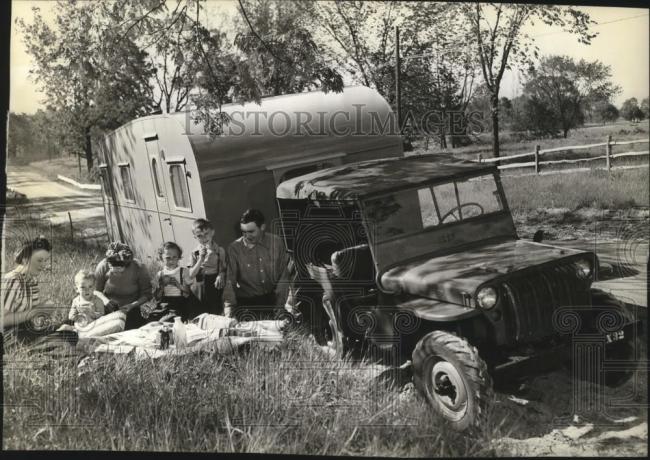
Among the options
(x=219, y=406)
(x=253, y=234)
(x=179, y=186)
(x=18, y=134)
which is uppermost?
(x=18, y=134)

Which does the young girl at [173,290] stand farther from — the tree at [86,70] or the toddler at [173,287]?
the tree at [86,70]

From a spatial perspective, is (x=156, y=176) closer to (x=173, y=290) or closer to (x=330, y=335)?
(x=173, y=290)

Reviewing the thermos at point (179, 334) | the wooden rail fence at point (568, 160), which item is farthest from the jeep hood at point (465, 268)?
the thermos at point (179, 334)

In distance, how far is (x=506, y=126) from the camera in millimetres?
5340

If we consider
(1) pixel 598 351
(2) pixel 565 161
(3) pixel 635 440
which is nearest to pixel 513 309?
(1) pixel 598 351

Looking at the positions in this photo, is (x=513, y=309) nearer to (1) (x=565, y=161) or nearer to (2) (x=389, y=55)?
(1) (x=565, y=161)

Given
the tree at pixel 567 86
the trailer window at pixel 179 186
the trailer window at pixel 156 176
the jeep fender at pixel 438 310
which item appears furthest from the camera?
the trailer window at pixel 156 176

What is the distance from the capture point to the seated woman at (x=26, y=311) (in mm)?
5145

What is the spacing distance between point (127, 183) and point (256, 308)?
2.02 m

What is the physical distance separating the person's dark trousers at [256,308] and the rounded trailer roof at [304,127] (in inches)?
44.1

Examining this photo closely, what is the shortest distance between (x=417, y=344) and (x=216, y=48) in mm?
3167

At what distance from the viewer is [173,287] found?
5234 mm

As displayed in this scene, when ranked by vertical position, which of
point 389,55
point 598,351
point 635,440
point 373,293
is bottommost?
point 635,440

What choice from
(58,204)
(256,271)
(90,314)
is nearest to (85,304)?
(90,314)
